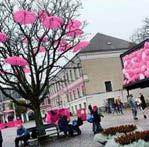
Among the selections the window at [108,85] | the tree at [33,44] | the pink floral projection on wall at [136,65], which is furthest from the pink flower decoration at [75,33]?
the window at [108,85]

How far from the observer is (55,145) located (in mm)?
24438

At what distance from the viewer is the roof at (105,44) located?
77375 mm

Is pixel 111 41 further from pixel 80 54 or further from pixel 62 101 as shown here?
pixel 62 101

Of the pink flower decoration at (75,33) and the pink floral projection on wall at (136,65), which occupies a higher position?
the pink flower decoration at (75,33)

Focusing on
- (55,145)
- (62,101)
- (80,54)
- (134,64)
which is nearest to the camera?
(134,64)

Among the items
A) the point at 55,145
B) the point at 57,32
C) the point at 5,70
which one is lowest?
the point at 55,145

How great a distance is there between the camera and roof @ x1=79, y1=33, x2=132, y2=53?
77375 millimetres

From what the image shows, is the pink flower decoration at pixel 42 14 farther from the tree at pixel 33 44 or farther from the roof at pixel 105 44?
the roof at pixel 105 44

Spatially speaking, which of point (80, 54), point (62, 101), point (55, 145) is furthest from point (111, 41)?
point (55, 145)

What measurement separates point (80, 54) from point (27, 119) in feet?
214

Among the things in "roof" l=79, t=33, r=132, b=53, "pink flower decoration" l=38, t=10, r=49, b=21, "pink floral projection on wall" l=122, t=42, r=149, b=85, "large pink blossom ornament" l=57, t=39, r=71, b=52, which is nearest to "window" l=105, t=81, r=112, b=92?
"roof" l=79, t=33, r=132, b=53

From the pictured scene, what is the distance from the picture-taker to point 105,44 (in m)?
79.8

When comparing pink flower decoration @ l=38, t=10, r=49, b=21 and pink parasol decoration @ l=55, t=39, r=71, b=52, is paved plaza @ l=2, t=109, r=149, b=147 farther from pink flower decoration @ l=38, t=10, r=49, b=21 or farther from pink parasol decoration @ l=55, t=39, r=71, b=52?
pink flower decoration @ l=38, t=10, r=49, b=21

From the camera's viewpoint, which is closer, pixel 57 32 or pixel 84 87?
pixel 57 32
